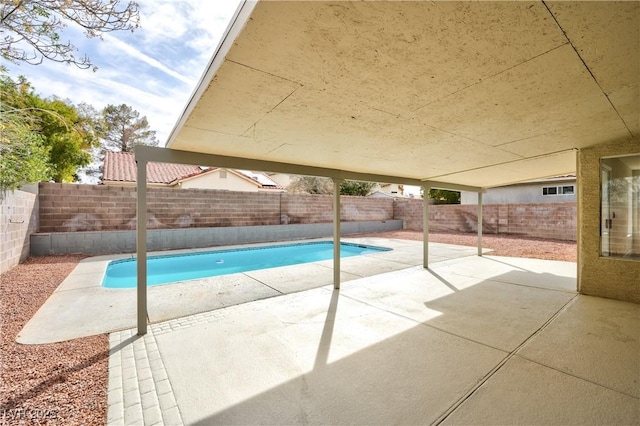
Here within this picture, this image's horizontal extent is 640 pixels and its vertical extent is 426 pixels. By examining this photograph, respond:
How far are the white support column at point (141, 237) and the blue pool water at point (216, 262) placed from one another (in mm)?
3814

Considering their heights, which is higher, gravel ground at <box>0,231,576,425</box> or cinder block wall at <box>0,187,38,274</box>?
cinder block wall at <box>0,187,38,274</box>

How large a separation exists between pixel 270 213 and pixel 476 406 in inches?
449

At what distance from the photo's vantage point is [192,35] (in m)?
4.82

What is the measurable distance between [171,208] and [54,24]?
22.1 ft

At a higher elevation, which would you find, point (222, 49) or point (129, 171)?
point (129, 171)

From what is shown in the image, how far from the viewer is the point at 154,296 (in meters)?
4.47

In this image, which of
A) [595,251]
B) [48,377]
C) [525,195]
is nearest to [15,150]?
[48,377]

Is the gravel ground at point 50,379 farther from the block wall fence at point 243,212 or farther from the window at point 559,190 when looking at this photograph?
the window at point 559,190

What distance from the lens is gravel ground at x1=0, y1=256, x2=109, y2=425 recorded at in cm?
185

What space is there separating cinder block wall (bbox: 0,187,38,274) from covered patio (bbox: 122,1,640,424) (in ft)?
16.0

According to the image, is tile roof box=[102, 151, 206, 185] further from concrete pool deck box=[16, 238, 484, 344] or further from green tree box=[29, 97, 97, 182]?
concrete pool deck box=[16, 238, 484, 344]

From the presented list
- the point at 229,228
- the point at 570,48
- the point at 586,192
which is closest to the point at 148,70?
the point at 229,228

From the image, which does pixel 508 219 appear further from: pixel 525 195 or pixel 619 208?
pixel 619 208

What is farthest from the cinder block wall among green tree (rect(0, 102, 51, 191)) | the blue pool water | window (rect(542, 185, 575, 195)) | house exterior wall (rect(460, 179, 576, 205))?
window (rect(542, 185, 575, 195))
